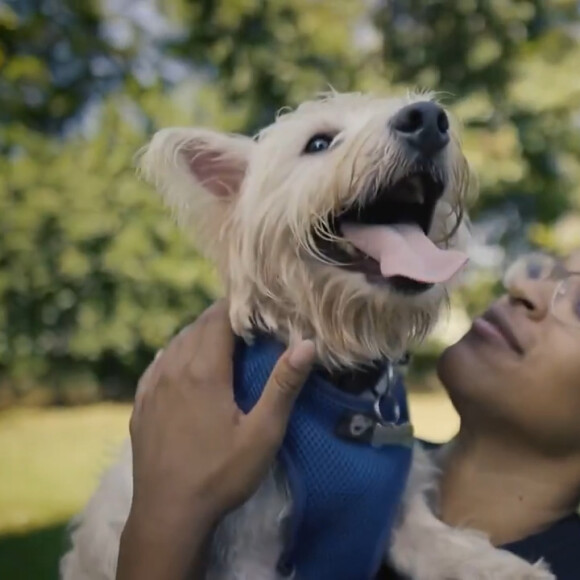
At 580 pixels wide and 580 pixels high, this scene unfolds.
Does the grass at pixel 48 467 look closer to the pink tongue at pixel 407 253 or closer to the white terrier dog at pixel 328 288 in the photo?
the white terrier dog at pixel 328 288

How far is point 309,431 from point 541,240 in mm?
4462

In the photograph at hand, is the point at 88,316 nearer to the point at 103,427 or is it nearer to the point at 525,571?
the point at 103,427

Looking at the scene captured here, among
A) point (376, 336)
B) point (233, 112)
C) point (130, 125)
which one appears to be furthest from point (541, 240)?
point (376, 336)

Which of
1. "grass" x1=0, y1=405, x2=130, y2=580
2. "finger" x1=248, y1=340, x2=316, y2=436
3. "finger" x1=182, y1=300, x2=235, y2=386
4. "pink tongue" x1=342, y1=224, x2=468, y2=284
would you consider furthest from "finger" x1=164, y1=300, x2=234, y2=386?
"grass" x1=0, y1=405, x2=130, y2=580

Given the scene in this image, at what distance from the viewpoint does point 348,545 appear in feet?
4.33

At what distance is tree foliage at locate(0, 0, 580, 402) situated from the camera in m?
4.84

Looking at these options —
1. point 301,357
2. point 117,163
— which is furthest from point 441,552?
point 117,163

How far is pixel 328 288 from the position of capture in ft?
4.58

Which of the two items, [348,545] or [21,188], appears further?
[21,188]

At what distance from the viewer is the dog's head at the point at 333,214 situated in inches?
51.9

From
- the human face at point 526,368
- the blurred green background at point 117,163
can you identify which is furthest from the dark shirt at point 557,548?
the blurred green background at point 117,163

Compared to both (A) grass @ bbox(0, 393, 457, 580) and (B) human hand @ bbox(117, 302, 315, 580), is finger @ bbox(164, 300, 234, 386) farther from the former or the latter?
(A) grass @ bbox(0, 393, 457, 580)

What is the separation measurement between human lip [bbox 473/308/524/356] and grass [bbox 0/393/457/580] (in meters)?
1.58

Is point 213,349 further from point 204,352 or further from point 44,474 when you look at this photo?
point 44,474
